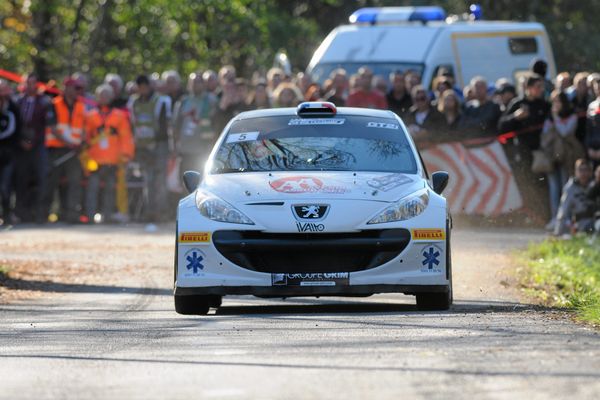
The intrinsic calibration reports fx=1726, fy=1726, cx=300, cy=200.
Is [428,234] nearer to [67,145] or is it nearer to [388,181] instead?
[388,181]

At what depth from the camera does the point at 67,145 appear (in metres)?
26.0

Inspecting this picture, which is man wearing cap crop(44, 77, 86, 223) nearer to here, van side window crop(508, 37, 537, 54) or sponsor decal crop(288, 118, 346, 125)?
van side window crop(508, 37, 537, 54)

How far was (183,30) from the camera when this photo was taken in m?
41.4

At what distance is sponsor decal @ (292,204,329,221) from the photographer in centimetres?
1214

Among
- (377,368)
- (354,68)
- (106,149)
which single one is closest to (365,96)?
(354,68)

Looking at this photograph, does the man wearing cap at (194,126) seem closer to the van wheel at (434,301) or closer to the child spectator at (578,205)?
the child spectator at (578,205)

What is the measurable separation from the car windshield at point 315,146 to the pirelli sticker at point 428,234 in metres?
1.03

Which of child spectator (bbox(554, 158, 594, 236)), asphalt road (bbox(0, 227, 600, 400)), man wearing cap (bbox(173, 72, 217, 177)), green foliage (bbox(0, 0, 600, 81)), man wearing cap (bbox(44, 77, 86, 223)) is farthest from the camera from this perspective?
green foliage (bbox(0, 0, 600, 81))

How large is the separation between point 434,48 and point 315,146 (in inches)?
479

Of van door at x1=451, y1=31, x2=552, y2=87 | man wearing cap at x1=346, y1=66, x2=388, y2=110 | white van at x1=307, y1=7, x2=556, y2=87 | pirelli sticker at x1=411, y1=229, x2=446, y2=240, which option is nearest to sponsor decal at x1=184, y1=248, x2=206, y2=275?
pirelli sticker at x1=411, y1=229, x2=446, y2=240

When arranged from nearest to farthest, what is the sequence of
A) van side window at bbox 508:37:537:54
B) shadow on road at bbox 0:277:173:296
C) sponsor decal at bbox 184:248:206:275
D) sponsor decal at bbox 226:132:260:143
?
sponsor decal at bbox 184:248:206:275 < sponsor decal at bbox 226:132:260:143 < shadow on road at bbox 0:277:173:296 < van side window at bbox 508:37:537:54

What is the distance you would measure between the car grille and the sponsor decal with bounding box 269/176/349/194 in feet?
1.37

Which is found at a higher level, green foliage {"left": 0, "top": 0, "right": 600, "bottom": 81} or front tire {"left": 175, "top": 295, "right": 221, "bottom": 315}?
green foliage {"left": 0, "top": 0, "right": 600, "bottom": 81}

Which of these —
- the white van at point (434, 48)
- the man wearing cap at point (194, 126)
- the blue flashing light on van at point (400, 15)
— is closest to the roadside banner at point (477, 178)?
the white van at point (434, 48)
